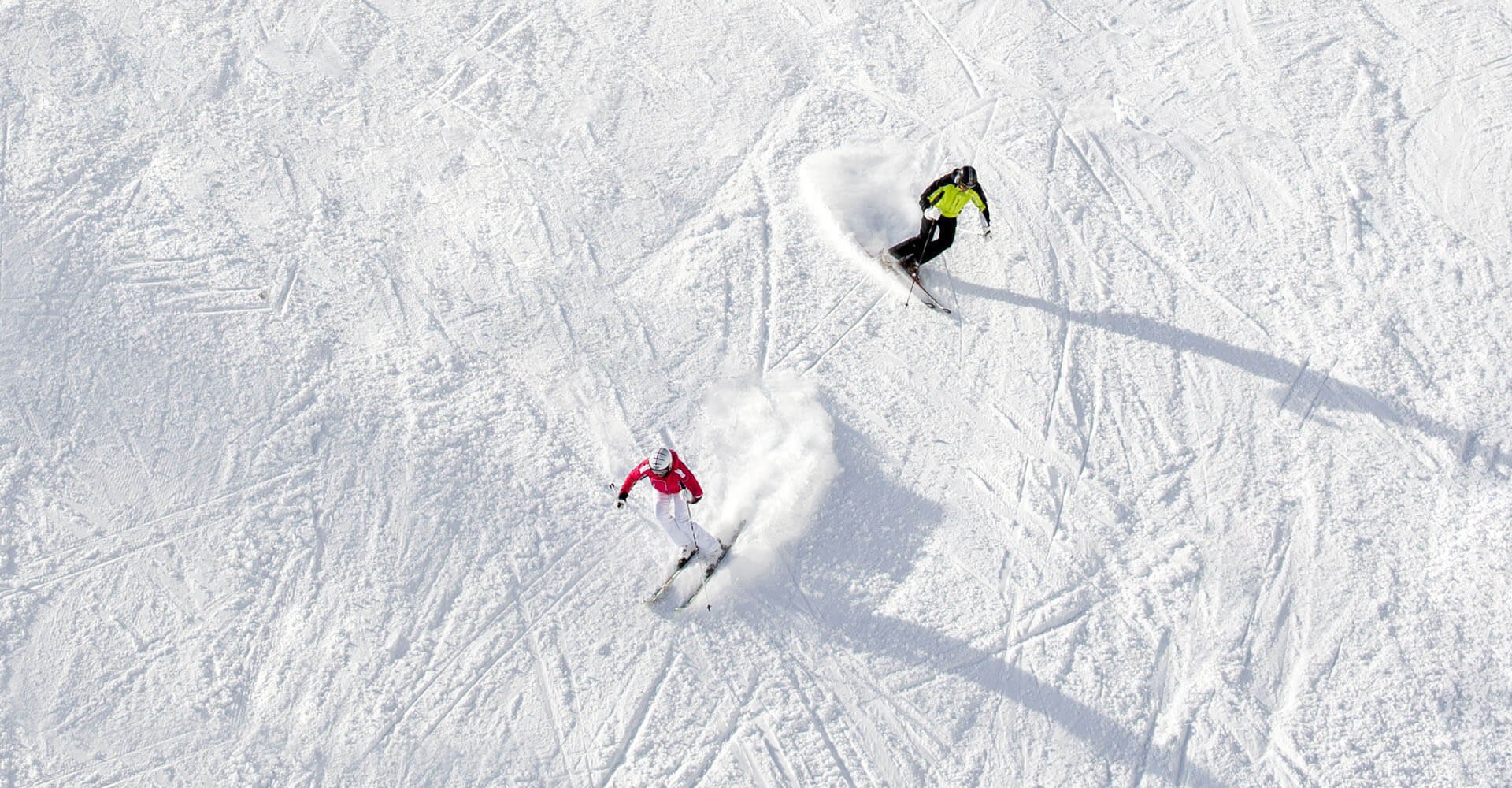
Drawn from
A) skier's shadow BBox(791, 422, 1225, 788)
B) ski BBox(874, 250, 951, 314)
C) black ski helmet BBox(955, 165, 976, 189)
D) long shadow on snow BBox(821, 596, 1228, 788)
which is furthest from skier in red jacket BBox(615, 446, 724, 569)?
black ski helmet BBox(955, 165, 976, 189)

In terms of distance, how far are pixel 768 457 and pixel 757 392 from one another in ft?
2.02

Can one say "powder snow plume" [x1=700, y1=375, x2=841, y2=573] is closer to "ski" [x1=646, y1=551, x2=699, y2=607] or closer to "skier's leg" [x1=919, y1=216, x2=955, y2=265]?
"ski" [x1=646, y1=551, x2=699, y2=607]

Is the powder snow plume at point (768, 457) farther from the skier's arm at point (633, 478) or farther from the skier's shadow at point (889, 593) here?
the skier's arm at point (633, 478)

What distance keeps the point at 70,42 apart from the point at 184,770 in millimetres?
7682

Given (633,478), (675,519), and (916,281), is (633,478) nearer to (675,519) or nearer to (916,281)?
(675,519)

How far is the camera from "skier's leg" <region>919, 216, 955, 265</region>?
8930mm

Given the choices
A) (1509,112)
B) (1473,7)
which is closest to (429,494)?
(1509,112)

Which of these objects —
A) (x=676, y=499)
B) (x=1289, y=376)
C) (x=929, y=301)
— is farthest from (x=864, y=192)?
(x=1289, y=376)

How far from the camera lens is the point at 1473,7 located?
11.2 metres

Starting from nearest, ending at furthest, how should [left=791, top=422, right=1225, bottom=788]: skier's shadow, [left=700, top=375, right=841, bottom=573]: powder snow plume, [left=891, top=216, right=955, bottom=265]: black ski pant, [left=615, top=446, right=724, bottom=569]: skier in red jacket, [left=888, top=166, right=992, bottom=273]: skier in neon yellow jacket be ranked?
[left=615, top=446, right=724, bottom=569]: skier in red jacket → [left=791, top=422, right=1225, bottom=788]: skier's shadow → [left=700, top=375, right=841, bottom=573]: powder snow plume → [left=888, top=166, right=992, bottom=273]: skier in neon yellow jacket → [left=891, top=216, right=955, bottom=265]: black ski pant

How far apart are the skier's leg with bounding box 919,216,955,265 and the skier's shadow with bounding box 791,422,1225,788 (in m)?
1.84

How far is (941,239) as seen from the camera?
9.06 m

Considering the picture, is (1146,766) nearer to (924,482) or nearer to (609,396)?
(924,482)

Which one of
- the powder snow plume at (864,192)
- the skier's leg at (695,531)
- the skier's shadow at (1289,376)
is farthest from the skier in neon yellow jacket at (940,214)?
the skier's leg at (695,531)
